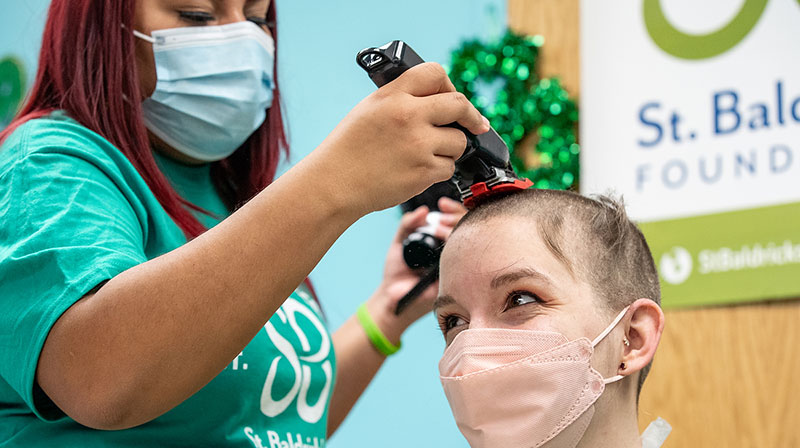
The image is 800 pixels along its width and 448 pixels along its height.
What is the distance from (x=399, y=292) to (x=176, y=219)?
0.49m

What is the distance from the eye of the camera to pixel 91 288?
83 centimetres

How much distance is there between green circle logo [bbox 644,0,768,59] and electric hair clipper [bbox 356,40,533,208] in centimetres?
111

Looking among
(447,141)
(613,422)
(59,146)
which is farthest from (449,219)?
(59,146)

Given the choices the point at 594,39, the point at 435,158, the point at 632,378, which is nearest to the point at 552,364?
the point at 632,378

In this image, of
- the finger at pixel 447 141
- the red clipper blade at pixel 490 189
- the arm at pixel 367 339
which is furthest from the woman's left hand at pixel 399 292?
the finger at pixel 447 141

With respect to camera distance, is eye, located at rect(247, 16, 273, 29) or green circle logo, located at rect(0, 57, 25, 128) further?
green circle logo, located at rect(0, 57, 25, 128)

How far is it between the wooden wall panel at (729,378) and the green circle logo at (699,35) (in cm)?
63

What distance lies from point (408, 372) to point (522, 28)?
1041mm

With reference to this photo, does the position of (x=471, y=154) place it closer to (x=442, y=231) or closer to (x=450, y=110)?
(x=450, y=110)

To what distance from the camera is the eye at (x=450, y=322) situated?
1223mm

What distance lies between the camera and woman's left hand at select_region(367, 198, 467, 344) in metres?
1.47

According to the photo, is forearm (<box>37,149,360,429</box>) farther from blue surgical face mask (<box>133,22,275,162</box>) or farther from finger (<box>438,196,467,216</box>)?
finger (<box>438,196,467,216</box>)

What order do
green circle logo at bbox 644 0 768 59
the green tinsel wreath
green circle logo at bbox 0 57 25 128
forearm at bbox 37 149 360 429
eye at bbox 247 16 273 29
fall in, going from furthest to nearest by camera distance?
1. green circle logo at bbox 0 57 25 128
2. the green tinsel wreath
3. green circle logo at bbox 644 0 768 59
4. eye at bbox 247 16 273 29
5. forearm at bbox 37 149 360 429

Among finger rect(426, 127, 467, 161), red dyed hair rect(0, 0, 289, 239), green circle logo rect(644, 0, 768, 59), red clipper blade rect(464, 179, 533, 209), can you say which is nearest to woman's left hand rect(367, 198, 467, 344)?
red clipper blade rect(464, 179, 533, 209)
